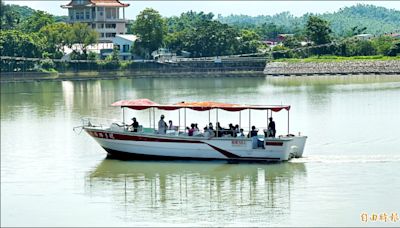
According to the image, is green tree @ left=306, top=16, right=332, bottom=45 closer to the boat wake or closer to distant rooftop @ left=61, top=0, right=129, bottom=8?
distant rooftop @ left=61, top=0, right=129, bottom=8

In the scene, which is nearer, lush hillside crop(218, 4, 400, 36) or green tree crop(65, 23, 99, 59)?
green tree crop(65, 23, 99, 59)

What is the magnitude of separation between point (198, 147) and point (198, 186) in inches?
86.0

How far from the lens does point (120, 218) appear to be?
53.7 ft

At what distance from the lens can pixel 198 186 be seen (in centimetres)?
1908

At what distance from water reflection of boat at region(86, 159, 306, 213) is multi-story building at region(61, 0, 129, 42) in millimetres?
56899

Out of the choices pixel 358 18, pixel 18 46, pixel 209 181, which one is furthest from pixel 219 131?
pixel 358 18

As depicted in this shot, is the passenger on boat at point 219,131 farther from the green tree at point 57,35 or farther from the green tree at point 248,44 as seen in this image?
the green tree at point 248,44

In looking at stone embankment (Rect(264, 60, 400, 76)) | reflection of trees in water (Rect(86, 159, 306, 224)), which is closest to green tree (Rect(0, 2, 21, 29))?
stone embankment (Rect(264, 60, 400, 76))

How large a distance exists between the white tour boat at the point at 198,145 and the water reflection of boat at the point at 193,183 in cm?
22

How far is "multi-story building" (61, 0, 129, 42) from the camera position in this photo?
77.7 meters

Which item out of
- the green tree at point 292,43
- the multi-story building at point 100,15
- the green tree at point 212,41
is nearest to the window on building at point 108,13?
the multi-story building at point 100,15

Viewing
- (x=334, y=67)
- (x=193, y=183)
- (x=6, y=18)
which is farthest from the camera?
(x=6, y=18)

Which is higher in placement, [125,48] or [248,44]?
[248,44]

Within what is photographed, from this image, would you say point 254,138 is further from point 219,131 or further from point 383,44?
point 383,44
